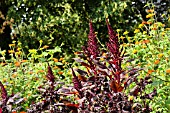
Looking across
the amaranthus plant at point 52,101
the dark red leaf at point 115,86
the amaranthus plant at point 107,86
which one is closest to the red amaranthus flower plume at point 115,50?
the amaranthus plant at point 107,86

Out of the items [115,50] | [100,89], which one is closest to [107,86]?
[100,89]

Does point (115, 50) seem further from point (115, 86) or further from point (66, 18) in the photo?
point (66, 18)

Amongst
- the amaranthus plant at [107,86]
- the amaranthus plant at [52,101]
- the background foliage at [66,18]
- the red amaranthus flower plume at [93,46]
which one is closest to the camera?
the amaranthus plant at [107,86]

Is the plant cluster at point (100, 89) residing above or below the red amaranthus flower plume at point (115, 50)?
below

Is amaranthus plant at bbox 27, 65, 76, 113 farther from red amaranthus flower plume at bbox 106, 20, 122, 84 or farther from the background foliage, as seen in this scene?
the background foliage

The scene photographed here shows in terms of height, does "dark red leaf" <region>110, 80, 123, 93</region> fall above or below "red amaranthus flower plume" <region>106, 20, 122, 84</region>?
below

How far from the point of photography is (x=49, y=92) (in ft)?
10.3

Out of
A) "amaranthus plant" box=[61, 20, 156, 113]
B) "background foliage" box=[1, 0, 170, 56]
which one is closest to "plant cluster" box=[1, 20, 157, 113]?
"amaranthus plant" box=[61, 20, 156, 113]

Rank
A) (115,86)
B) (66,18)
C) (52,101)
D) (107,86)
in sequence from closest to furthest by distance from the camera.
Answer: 1. (115,86)
2. (107,86)
3. (52,101)
4. (66,18)

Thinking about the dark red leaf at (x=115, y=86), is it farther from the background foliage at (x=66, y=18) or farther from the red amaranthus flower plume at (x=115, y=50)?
the background foliage at (x=66, y=18)

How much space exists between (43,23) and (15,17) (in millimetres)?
698

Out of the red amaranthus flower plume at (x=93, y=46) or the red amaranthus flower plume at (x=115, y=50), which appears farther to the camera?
the red amaranthus flower plume at (x=93, y=46)

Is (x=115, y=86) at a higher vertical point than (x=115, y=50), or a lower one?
lower

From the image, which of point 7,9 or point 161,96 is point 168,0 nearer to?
point 7,9
